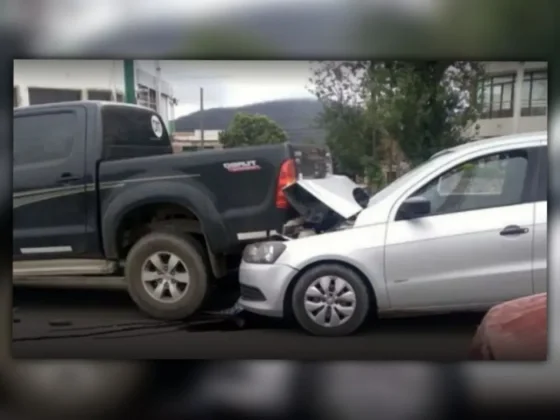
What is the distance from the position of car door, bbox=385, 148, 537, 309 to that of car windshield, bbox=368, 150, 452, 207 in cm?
6

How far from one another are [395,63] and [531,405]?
1695 millimetres

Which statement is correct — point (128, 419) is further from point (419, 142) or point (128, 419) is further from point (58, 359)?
point (419, 142)

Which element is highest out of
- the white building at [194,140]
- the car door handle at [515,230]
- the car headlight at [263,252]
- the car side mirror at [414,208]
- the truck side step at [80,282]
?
the white building at [194,140]

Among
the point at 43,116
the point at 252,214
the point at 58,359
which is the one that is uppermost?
the point at 43,116

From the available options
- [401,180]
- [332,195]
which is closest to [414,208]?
[401,180]

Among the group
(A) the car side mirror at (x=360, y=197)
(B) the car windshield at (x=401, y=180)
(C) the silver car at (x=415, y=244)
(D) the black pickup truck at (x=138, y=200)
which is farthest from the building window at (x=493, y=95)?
(D) the black pickup truck at (x=138, y=200)

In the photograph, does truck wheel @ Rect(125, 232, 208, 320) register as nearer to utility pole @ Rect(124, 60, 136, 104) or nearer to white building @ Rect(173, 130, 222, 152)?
white building @ Rect(173, 130, 222, 152)

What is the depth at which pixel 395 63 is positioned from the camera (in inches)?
125

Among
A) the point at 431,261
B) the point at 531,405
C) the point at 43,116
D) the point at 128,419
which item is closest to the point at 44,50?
the point at 43,116

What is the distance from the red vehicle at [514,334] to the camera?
10.4ft

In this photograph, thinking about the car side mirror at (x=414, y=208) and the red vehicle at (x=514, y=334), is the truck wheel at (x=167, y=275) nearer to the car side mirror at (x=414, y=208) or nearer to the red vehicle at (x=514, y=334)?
the car side mirror at (x=414, y=208)

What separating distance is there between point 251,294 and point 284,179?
1.78 feet

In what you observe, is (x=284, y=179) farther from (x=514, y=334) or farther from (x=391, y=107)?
(x=514, y=334)

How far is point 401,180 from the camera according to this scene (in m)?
3.18
